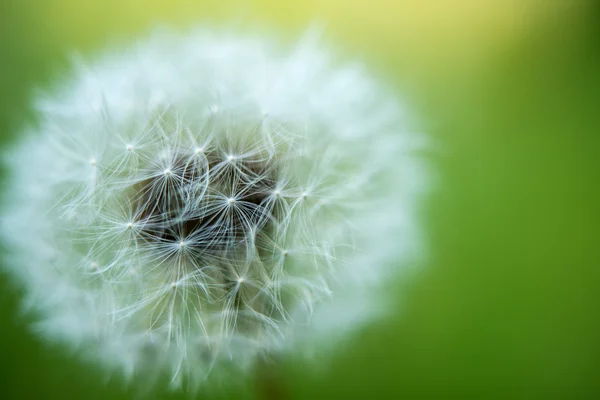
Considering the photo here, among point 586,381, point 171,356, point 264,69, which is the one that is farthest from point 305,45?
point 586,381

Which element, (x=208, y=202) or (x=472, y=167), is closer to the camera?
(x=208, y=202)

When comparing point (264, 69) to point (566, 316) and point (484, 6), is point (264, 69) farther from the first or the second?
point (566, 316)

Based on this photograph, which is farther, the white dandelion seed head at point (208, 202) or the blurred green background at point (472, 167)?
the blurred green background at point (472, 167)

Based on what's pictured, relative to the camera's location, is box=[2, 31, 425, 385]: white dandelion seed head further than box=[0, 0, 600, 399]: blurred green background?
No
